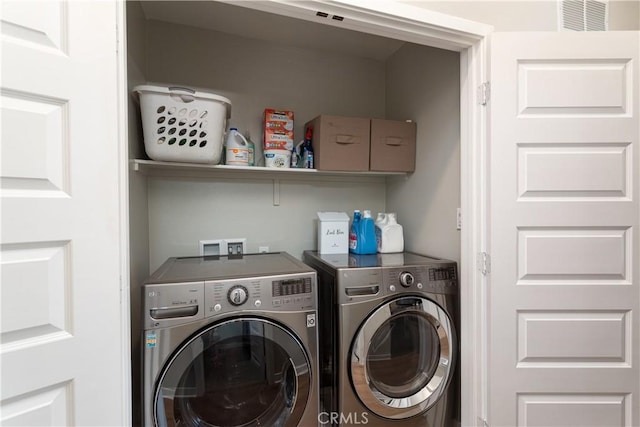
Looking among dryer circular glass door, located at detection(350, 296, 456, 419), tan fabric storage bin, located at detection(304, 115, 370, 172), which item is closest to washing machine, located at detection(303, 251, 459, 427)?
dryer circular glass door, located at detection(350, 296, 456, 419)

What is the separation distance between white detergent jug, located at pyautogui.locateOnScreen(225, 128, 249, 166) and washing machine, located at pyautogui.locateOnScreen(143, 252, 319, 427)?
2.20 feet

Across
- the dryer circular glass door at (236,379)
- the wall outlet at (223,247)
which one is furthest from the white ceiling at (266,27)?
the dryer circular glass door at (236,379)

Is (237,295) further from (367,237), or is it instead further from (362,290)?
(367,237)

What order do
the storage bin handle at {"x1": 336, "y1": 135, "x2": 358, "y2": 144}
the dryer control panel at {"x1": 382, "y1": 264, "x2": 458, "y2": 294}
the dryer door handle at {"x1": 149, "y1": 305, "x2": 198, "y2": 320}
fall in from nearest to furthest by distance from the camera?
the dryer door handle at {"x1": 149, "y1": 305, "x2": 198, "y2": 320} → the dryer control panel at {"x1": 382, "y1": 264, "x2": 458, "y2": 294} → the storage bin handle at {"x1": 336, "y1": 135, "x2": 358, "y2": 144}

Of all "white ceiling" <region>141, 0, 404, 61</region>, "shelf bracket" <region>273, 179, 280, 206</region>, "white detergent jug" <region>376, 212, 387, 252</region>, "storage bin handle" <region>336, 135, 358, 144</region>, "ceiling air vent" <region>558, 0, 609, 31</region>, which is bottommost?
"white detergent jug" <region>376, 212, 387, 252</region>

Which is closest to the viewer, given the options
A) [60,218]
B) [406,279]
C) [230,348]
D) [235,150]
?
[60,218]

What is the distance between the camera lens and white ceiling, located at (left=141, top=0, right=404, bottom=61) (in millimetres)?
1798

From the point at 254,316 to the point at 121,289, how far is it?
1.77ft

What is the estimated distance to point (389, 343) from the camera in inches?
64.4

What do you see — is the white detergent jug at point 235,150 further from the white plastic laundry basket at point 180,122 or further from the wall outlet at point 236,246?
the wall outlet at point 236,246

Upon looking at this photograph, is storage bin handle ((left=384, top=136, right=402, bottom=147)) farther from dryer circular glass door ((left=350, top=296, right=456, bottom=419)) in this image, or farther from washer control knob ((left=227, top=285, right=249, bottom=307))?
washer control knob ((left=227, top=285, right=249, bottom=307))

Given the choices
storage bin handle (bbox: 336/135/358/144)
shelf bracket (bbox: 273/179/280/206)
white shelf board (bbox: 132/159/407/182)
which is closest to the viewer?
white shelf board (bbox: 132/159/407/182)

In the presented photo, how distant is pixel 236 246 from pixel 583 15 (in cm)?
227

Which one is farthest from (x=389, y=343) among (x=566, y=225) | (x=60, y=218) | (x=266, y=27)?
(x=266, y=27)
